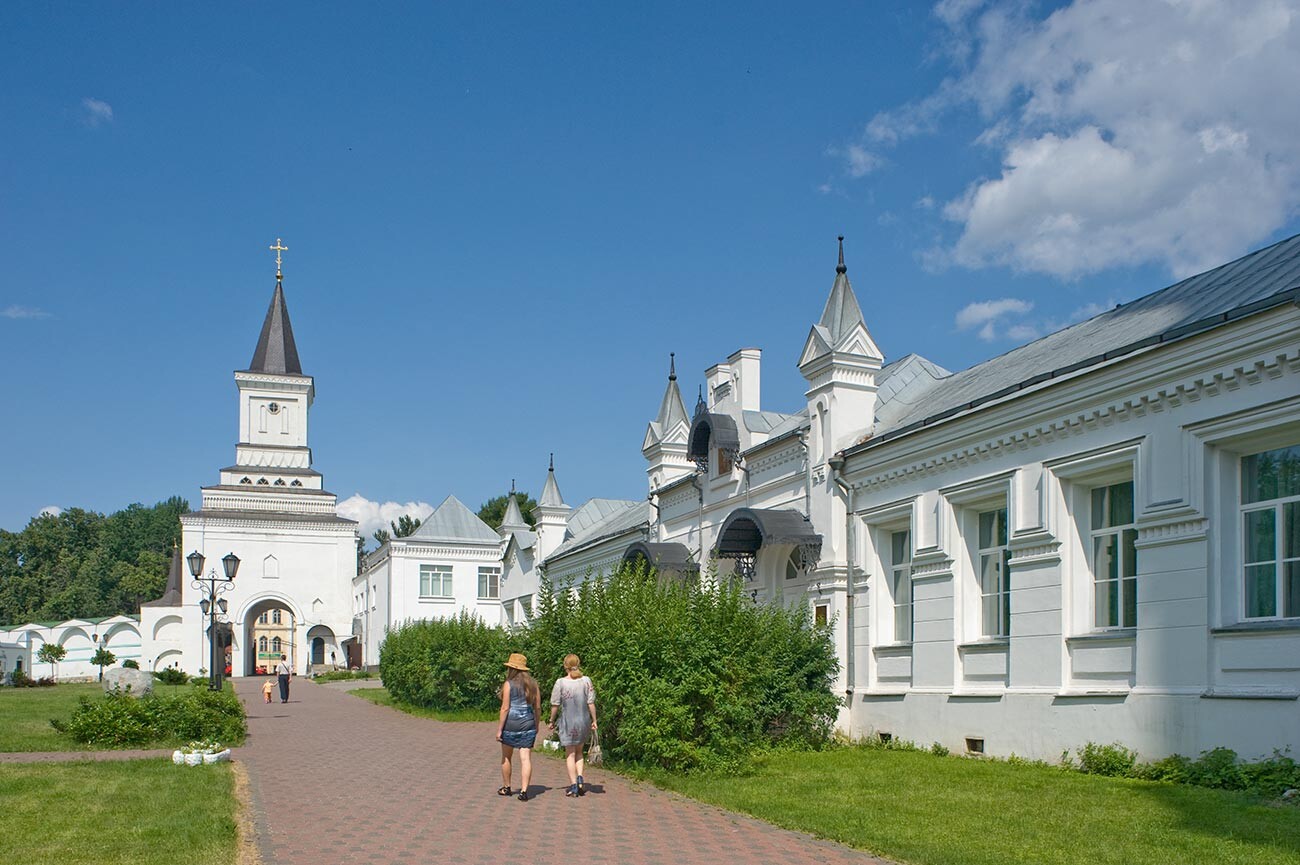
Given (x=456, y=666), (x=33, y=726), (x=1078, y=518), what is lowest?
(x=33, y=726)

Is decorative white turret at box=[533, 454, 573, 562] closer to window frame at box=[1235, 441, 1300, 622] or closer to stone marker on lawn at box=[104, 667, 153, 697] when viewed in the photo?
stone marker on lawn at box=[104, 667, 153, 697]

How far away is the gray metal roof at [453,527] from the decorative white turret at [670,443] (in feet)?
127

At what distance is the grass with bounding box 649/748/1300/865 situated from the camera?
Answer: 8.85 meters

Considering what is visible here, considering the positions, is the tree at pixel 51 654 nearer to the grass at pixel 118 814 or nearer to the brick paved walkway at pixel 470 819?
the brick paved walkway at pixel 470 819

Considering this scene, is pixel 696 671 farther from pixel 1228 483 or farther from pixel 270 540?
pixel 270 540

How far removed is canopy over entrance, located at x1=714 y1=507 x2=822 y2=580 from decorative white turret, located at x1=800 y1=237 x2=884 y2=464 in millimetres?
1107

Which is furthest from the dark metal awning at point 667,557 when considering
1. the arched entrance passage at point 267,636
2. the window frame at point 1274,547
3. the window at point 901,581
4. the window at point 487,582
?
the arched entrance passage at point 267,636

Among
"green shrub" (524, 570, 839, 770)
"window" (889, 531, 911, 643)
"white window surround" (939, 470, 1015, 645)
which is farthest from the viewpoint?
"window" (889, 531, 911, 643)

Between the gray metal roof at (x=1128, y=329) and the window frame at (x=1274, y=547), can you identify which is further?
the gray metal roof at (x=1128, y=329)

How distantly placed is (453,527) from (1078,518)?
5341 centimetres

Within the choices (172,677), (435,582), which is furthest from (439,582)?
(172,677)

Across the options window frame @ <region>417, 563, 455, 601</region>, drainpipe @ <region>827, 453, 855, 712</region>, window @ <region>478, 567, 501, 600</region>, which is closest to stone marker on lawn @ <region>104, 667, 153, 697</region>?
drainpipe @ <region>827, 453, 855, 712</region>

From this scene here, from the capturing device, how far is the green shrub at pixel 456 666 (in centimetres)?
A: 2823

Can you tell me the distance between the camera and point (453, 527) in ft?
213
